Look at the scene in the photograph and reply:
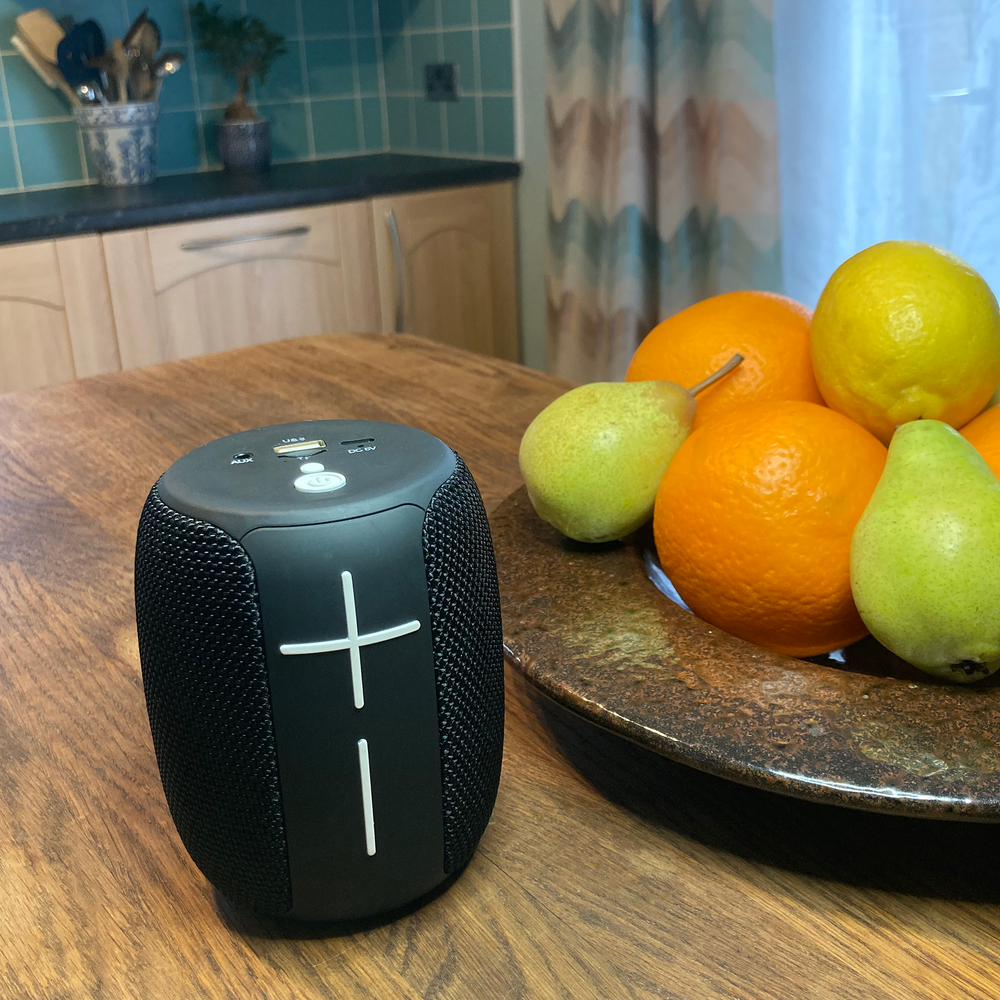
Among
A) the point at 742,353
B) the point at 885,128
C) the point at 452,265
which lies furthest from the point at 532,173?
the point at 742,353

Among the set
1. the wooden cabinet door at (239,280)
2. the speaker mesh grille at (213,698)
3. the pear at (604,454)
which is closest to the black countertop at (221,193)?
the wooden cabinet door at (239,280)

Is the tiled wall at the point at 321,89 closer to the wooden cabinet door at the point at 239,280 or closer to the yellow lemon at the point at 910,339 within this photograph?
the wooden cabinet door at the point at 239,280

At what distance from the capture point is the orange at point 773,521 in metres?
0.45

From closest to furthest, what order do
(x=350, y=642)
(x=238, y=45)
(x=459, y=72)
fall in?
(x=350, y=642), (x=238, y=45), (x=459, y=72)

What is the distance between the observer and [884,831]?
433 millimetres

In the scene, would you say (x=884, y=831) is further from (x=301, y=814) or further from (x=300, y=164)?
(x=300, y=164)

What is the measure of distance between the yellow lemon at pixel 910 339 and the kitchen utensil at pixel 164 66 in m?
2.39

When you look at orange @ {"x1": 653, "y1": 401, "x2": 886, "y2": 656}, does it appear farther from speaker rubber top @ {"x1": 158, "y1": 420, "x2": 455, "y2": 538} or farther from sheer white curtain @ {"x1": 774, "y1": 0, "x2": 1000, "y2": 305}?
sheer white curtain @ {"x1": 774, "y1": 0, "x2": 1000, "y2": 305}

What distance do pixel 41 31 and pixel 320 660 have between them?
2624 millimetres

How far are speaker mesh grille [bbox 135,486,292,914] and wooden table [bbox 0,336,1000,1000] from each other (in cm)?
4

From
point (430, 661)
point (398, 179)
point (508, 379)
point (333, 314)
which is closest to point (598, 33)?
point (398, 179)

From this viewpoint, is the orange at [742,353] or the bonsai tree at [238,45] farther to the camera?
the bonsai tree at [238,45]

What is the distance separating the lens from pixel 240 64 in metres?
2.73

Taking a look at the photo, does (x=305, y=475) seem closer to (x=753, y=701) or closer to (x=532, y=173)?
(x=753, y=701)
